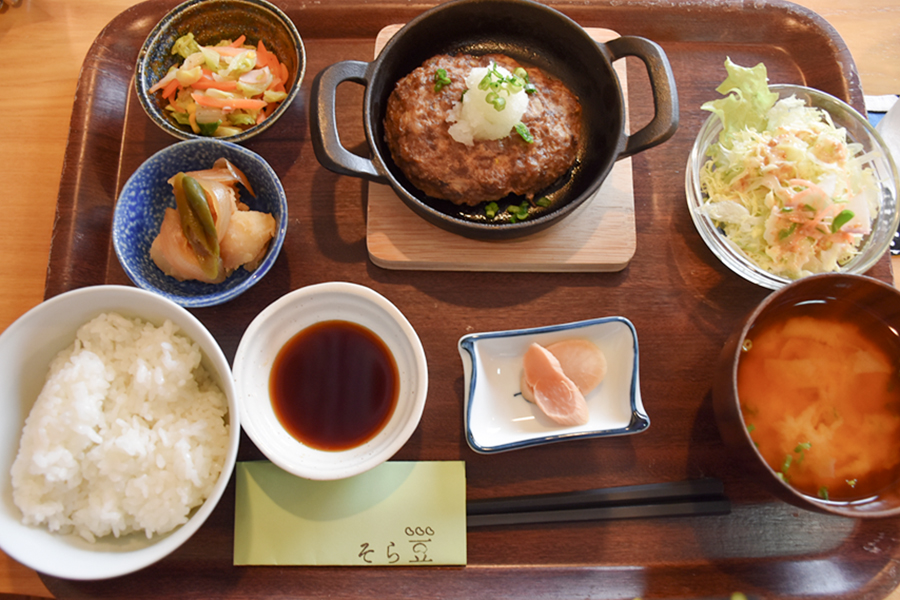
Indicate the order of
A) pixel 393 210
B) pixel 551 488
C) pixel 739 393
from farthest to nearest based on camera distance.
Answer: pixel 393 210 → pixel 551 488 → pixel 739 393

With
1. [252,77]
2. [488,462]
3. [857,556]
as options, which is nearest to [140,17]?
[252,77]

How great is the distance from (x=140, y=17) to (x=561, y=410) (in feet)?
7.23

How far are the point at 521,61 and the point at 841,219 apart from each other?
4.02 ft

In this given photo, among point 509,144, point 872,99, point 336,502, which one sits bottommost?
point 336,502

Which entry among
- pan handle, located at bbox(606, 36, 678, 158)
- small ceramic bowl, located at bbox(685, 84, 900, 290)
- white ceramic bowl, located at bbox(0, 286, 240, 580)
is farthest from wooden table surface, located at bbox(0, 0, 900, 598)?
pan handle, located at bbox(606, 36, 678, 158)

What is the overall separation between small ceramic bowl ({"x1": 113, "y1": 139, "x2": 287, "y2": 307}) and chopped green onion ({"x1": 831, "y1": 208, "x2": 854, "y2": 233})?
179cm

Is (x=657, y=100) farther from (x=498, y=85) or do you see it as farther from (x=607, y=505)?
(x=607, y=505)

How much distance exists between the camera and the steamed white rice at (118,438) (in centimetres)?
137

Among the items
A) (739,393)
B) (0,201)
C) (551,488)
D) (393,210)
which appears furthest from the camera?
(0,201)

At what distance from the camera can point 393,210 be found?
1.86 metres

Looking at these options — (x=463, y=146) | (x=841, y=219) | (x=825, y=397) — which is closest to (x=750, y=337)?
(x=825, y=397)

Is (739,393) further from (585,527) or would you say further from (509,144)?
(509,144)

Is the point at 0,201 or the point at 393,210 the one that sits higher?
the point at 393,210

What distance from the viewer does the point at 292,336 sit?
1.72m
